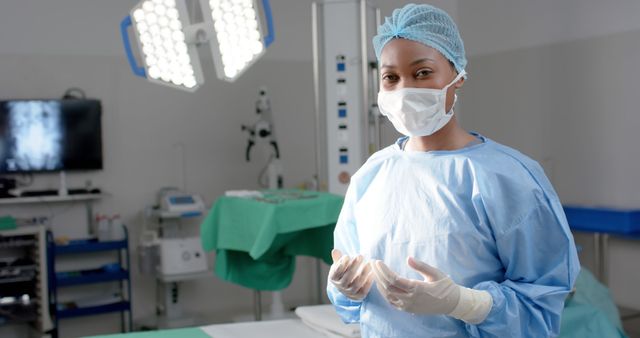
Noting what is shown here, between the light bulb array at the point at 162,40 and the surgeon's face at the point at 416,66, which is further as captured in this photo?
the light bulb array at the point at 162,40

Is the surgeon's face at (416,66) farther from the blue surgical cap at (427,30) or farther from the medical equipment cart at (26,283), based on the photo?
the medical equipment cart at (26,283)

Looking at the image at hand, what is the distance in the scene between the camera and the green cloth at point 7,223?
171 inches

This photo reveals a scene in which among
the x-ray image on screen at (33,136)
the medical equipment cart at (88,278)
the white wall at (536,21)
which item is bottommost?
the medical equipment cart at (88,278)

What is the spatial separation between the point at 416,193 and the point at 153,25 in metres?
1.35

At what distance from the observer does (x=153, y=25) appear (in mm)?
2416

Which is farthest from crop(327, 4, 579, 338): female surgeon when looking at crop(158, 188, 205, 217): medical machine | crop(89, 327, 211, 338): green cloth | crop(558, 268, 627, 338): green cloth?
crop(158, 188, 205, 217): medical machine

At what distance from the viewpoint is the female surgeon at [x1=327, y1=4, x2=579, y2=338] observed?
4.15 ft

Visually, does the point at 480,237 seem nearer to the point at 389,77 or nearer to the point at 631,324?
the point at 389,77

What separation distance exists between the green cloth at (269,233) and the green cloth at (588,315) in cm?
112

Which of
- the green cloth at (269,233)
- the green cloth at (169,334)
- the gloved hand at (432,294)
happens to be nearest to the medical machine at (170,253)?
the green cloth at (269,233)

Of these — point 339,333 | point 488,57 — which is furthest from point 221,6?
point 488,57

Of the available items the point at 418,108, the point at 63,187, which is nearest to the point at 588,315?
the point at 418,108

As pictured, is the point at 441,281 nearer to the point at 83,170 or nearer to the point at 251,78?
the point at 83,170

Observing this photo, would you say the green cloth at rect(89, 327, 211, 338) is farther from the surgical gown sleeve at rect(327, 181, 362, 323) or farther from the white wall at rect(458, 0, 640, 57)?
the white wall at rect(458, 0, 640, 57)
